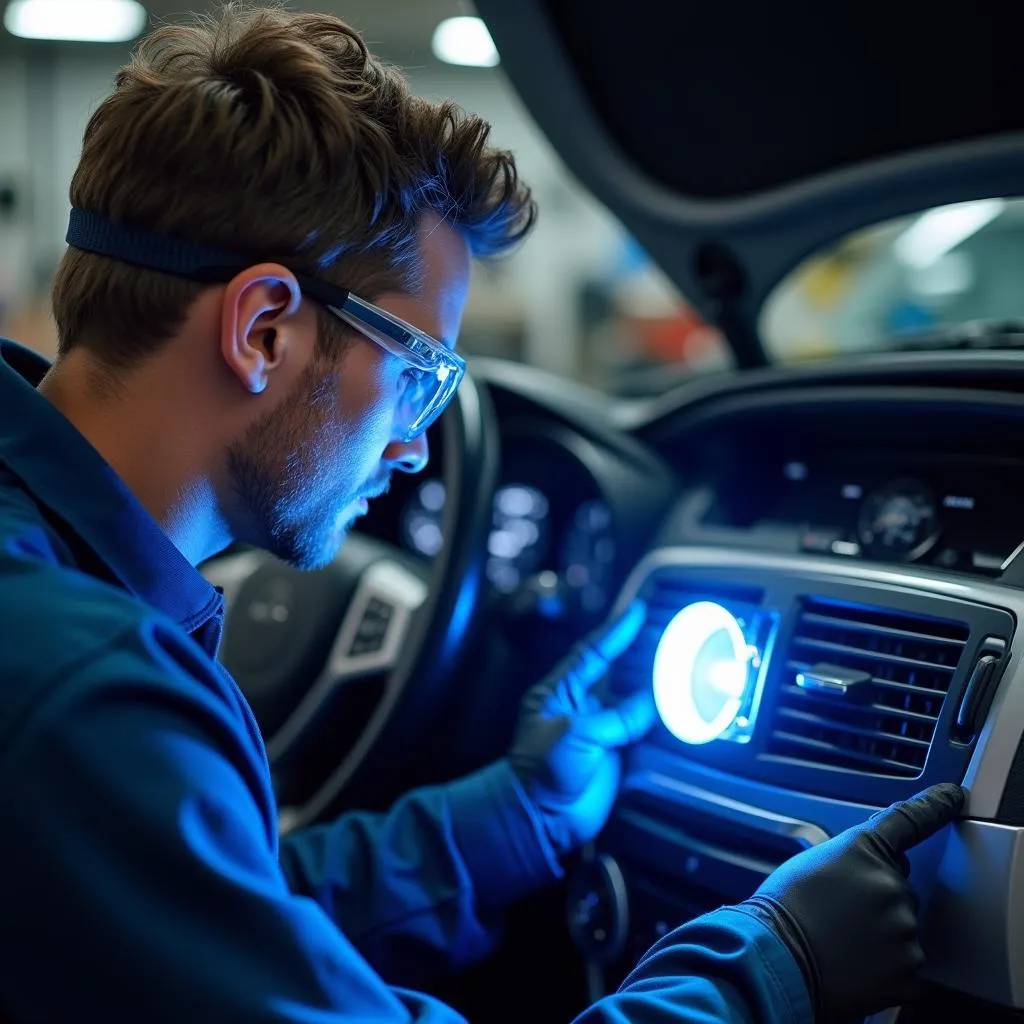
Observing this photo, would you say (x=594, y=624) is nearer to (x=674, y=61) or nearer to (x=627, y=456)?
(x=627, y=456)

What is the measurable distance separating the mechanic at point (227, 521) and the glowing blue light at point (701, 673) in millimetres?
256

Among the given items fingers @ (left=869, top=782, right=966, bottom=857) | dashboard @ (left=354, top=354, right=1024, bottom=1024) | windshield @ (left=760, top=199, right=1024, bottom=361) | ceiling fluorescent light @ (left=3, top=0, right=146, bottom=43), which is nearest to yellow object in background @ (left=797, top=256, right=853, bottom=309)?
windshield @ (left=760, top=199, right=1024, bottom=361)

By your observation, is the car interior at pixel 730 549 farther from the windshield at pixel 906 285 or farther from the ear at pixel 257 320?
the ear at pixel 257 320

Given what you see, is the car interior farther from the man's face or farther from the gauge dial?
the man's face

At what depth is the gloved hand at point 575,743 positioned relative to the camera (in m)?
1.26

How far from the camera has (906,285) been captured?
4.86 m

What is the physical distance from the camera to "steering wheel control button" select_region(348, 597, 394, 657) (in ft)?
5.24

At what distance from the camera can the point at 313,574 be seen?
169 centimetres

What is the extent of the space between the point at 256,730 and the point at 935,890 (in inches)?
23.4

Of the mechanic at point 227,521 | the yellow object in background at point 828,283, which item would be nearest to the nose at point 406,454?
the mechanic at point 227,521

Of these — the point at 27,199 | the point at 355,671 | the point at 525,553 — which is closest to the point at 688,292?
the point at 525,553

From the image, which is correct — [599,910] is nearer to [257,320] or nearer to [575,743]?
[575,743]

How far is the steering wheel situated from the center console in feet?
0.79

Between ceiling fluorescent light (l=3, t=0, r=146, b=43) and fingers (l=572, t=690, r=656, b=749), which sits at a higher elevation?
ceiling fluorescent light (l=3, t=0, r=146, b=43)
